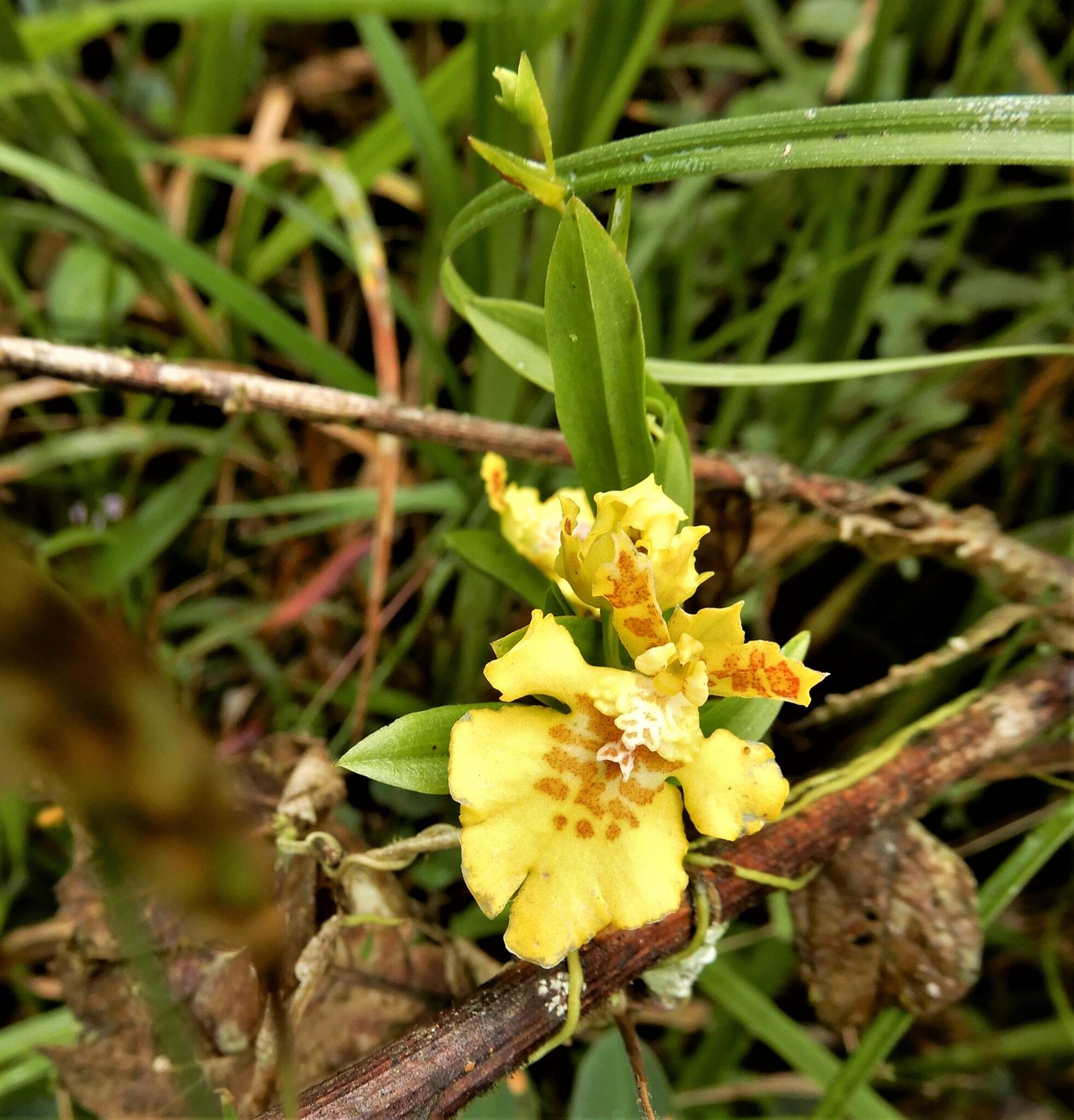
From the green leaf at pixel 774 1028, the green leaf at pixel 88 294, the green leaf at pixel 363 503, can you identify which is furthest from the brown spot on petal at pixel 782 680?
the green leaf at pixel 88 294

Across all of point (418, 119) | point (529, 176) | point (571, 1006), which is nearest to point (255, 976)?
point (571, 1006)

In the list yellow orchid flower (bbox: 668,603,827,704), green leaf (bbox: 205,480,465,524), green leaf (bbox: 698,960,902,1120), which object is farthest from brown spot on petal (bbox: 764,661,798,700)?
green leaf (bbox: 205,480,465,524)

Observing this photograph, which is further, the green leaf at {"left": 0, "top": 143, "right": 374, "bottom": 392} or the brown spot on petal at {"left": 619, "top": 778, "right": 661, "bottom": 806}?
the green leaf at {"left": 0, "top": 143, "right": 374, "bottom": 392}

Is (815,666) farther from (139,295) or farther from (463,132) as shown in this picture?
(139,295)

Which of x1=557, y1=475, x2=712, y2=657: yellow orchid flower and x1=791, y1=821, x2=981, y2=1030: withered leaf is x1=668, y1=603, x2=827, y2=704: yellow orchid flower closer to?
x1=557, y1=475, x2=712, y2=657: yellow orchid flower

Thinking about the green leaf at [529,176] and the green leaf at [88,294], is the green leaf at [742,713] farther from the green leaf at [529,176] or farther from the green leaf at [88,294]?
the green leaf at [88,294]

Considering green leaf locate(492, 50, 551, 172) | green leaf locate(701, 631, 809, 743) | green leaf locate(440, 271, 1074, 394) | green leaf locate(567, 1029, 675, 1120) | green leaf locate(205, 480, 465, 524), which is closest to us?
green leaf locate(492, 50, 551, 172)
